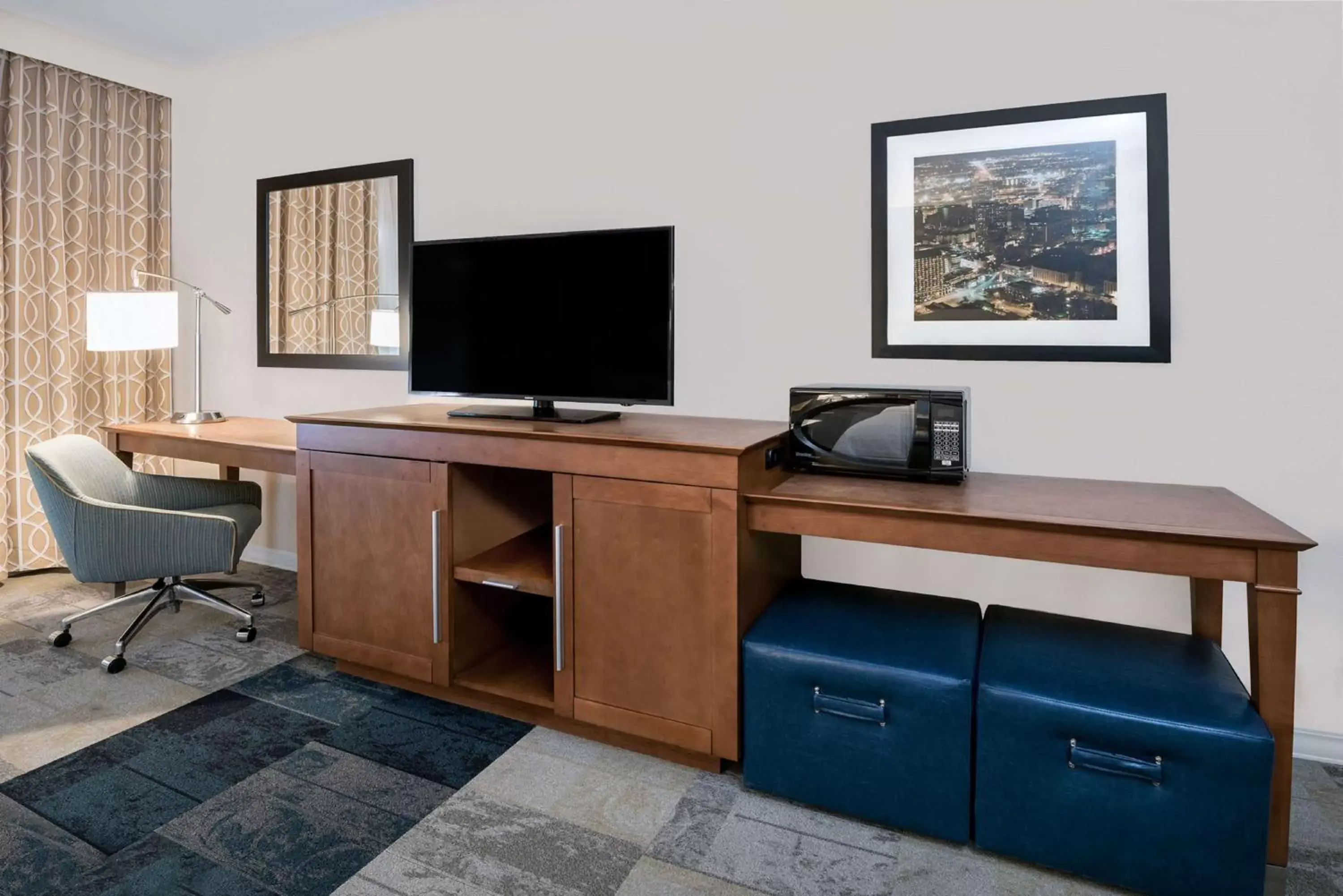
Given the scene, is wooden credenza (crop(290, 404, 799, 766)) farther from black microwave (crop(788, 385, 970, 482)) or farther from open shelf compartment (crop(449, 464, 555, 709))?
black microwave (crop(788, 385, 970, 482))

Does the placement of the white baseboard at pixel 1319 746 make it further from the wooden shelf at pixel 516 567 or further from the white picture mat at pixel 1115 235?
the wooden shelf at pixel 516 567

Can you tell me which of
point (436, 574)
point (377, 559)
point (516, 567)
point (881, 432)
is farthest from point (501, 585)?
point (881, 432)

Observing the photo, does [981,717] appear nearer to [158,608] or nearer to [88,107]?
[158,608]

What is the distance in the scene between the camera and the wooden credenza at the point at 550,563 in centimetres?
192

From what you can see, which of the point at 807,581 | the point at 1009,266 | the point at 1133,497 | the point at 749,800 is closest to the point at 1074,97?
the point at 1009,266

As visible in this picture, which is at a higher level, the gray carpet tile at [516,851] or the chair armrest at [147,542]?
the chair armrest at [147,542]

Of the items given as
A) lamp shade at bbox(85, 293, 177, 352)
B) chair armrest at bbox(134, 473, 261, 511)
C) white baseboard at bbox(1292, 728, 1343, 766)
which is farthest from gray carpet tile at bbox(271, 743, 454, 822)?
white baseboard at bbox(1292, 728, 1343, 766)

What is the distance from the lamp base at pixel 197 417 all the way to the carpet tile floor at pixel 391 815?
1.30 m

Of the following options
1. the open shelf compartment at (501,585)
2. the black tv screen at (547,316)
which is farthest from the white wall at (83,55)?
the open shelf compartment at (501,585)

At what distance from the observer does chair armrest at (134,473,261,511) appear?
3117 millimetres

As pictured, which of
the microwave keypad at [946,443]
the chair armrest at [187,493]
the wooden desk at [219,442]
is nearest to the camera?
the microwave keypad at [946,443]

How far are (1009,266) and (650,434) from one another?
1.13 meters

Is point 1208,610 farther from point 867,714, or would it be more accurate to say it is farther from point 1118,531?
point 867,714

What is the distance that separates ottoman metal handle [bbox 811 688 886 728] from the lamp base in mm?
3045
